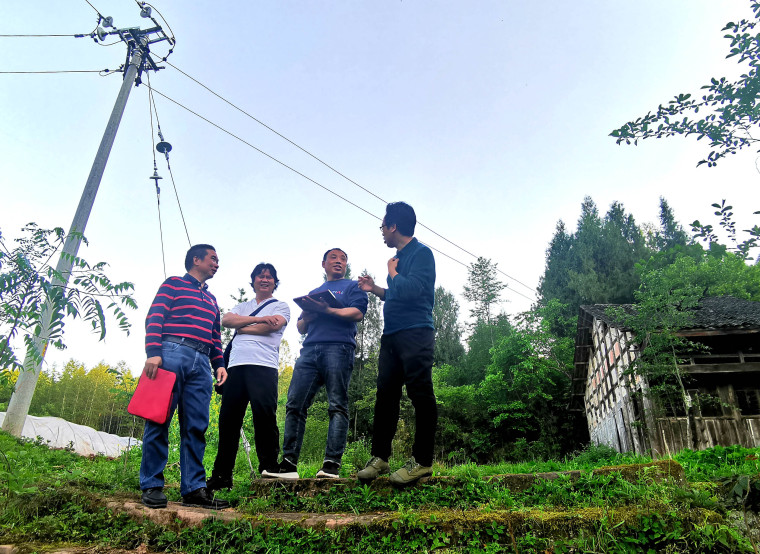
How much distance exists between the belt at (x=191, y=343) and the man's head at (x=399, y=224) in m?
1.66

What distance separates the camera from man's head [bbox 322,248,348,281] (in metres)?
4.42

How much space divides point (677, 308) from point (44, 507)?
554 inches

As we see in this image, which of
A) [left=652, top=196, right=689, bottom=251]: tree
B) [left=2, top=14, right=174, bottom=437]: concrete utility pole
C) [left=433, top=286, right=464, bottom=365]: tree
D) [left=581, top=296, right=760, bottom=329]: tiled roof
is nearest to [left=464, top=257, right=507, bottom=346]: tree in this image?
[left=433, top=286, right=464, bottom=365]: tree

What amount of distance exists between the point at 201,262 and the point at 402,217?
67.2 inches

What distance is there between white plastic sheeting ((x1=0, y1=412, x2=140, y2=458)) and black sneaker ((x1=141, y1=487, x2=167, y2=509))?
23.7ft

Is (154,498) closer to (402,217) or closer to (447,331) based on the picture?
(402,217)

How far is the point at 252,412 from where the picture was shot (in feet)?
12.5

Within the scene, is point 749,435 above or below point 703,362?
below

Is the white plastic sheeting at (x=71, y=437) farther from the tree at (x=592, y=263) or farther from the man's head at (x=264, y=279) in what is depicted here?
the tree at (x=592, y=263)

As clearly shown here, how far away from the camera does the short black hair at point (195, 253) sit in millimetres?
3963

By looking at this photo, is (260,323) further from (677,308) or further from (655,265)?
(655,265)

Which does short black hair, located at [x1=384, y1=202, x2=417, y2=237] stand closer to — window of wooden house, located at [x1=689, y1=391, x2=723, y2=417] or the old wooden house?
the old wooden house

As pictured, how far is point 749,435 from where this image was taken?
472 inches

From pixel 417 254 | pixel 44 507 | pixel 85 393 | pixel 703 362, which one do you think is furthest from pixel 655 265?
pixel 85 393
